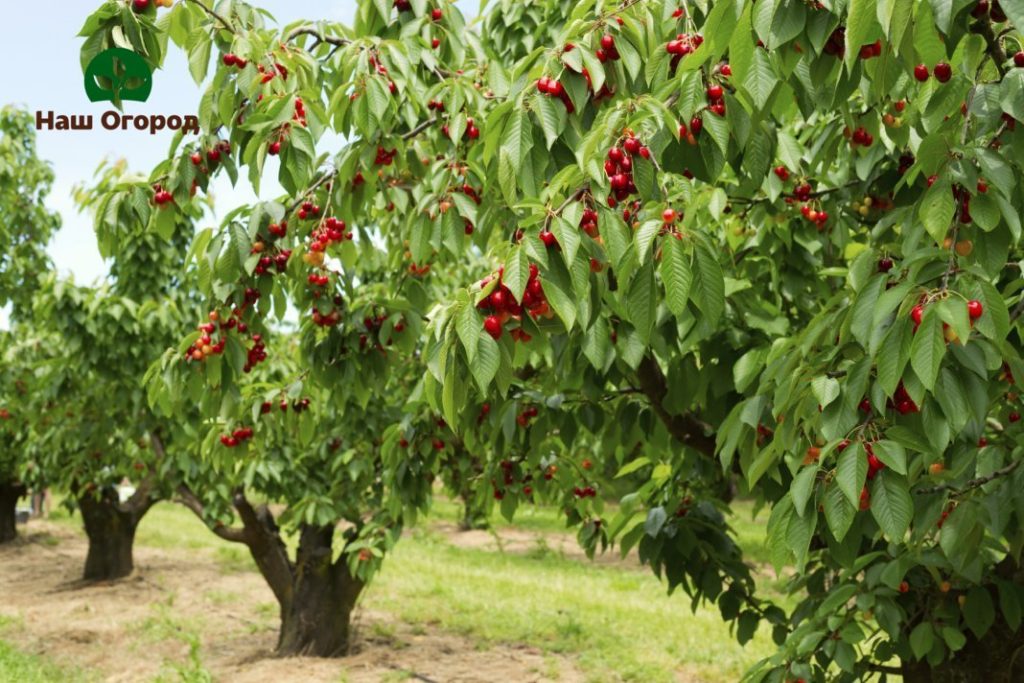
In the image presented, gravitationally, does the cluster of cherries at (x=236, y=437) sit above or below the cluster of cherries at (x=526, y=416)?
below

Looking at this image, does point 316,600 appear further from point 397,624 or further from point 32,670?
point 32,670

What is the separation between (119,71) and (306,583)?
666 centimetres

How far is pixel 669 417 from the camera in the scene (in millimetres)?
3752

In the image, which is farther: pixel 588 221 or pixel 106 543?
pixel 106 543

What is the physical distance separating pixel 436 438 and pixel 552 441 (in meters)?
0.96

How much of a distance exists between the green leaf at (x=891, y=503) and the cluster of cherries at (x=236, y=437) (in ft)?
10.7

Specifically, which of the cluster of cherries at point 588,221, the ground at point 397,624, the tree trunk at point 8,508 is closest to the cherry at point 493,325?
the cluster of cherries at point 588,221

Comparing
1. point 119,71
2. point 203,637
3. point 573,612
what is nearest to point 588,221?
point 119,71

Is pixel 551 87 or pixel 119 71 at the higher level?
pixel 119 71

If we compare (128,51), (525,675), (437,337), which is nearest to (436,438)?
(128,51)

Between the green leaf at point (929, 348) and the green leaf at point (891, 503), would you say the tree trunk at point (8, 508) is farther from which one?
the green leaf at point (929, 348)

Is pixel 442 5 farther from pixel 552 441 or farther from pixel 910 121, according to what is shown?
pixel 552 441

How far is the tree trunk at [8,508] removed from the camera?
17531 mm

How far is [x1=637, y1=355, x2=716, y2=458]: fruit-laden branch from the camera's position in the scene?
142 inches
